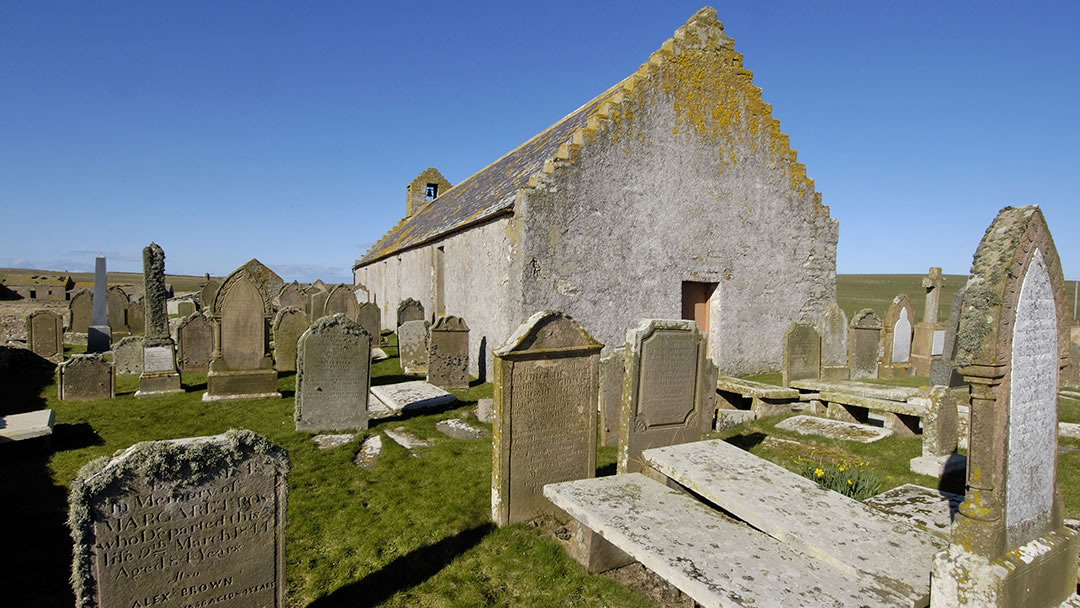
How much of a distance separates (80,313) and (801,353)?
21.8 m

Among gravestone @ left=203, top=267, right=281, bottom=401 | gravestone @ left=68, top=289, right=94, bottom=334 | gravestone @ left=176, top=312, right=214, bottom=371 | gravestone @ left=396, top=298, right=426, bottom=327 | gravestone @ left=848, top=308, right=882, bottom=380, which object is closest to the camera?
gravestone @ left=203, top=267, right=281, bottom=401

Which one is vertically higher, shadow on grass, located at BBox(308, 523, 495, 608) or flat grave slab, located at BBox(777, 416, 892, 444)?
flat grave slab, located at BBox(777, 416, 892, 444)

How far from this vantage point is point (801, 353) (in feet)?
31.7

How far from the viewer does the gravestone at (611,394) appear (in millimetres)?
7395

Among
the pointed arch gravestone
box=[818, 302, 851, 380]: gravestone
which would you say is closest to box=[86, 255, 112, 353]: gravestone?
box=[818, 302, 851, 380]: gravestone

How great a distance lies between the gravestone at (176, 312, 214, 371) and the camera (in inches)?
488

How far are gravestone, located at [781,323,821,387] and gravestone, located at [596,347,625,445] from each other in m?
3.48

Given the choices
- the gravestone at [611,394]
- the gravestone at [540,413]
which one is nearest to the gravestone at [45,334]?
the gravestone at [611,394]

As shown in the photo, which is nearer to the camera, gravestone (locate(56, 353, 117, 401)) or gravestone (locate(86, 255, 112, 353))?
gravestone (locate(56, 353, 117, 401))

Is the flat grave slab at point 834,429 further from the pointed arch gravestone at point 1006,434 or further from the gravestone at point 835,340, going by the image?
the pointed arch gravestone at point 1006,434

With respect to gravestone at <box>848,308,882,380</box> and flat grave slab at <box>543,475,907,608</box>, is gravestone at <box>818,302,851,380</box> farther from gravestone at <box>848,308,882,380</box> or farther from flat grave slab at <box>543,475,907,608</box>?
flat grave slab at <box>543,475,907,608</box>

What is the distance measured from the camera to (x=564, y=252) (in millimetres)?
10500

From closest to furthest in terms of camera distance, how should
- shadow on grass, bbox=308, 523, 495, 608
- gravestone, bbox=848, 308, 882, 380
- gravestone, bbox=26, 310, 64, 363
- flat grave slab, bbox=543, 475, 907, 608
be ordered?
1. flat grave slab, bbox=543, 475, 907, 608
2. shadow on grass, bbox=308, 523, 495, 608
3. gravestone, bbox=848, 308, 882, 380
4. gravestone, bbox=26, 310, 64, 363

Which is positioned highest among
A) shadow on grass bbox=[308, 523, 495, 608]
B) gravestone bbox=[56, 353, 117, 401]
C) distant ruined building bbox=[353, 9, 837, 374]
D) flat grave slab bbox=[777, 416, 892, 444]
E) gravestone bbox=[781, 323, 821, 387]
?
distant ruined building bbox=[353, 9, 837, 374]
